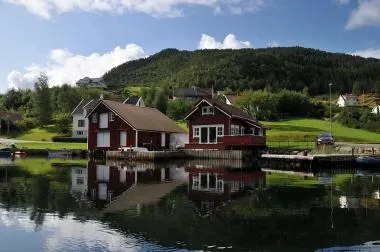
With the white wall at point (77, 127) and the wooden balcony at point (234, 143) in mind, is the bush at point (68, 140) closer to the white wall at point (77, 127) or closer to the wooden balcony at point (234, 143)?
the white wall at point (77, 127)

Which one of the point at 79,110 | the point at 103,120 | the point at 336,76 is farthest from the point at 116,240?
the point at 336,76

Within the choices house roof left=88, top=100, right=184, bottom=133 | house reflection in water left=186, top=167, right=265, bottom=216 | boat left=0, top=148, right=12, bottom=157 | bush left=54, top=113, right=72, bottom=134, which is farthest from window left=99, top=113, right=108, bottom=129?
bush left=54, top=113, right=72, bottom=134

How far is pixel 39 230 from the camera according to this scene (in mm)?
15477

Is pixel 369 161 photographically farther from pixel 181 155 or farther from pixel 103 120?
pixel 103 120

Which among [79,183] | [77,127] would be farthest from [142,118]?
[79,183]

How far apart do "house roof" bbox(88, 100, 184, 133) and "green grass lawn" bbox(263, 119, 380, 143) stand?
52.8 ft

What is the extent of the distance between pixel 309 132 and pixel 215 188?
56.6 metres

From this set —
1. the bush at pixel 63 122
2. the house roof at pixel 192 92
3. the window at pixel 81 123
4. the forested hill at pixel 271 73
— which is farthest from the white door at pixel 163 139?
the forested hill at pixel 271 73

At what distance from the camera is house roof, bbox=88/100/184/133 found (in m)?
59.6

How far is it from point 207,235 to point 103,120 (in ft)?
160

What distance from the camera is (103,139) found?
6225cm

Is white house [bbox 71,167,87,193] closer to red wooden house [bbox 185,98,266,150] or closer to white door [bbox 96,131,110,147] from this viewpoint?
red wooden house [bbox 185,98,266,150]

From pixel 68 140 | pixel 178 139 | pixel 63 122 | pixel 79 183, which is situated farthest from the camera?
pixel 63 122

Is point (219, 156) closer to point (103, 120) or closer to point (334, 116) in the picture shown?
point (103, 120)
